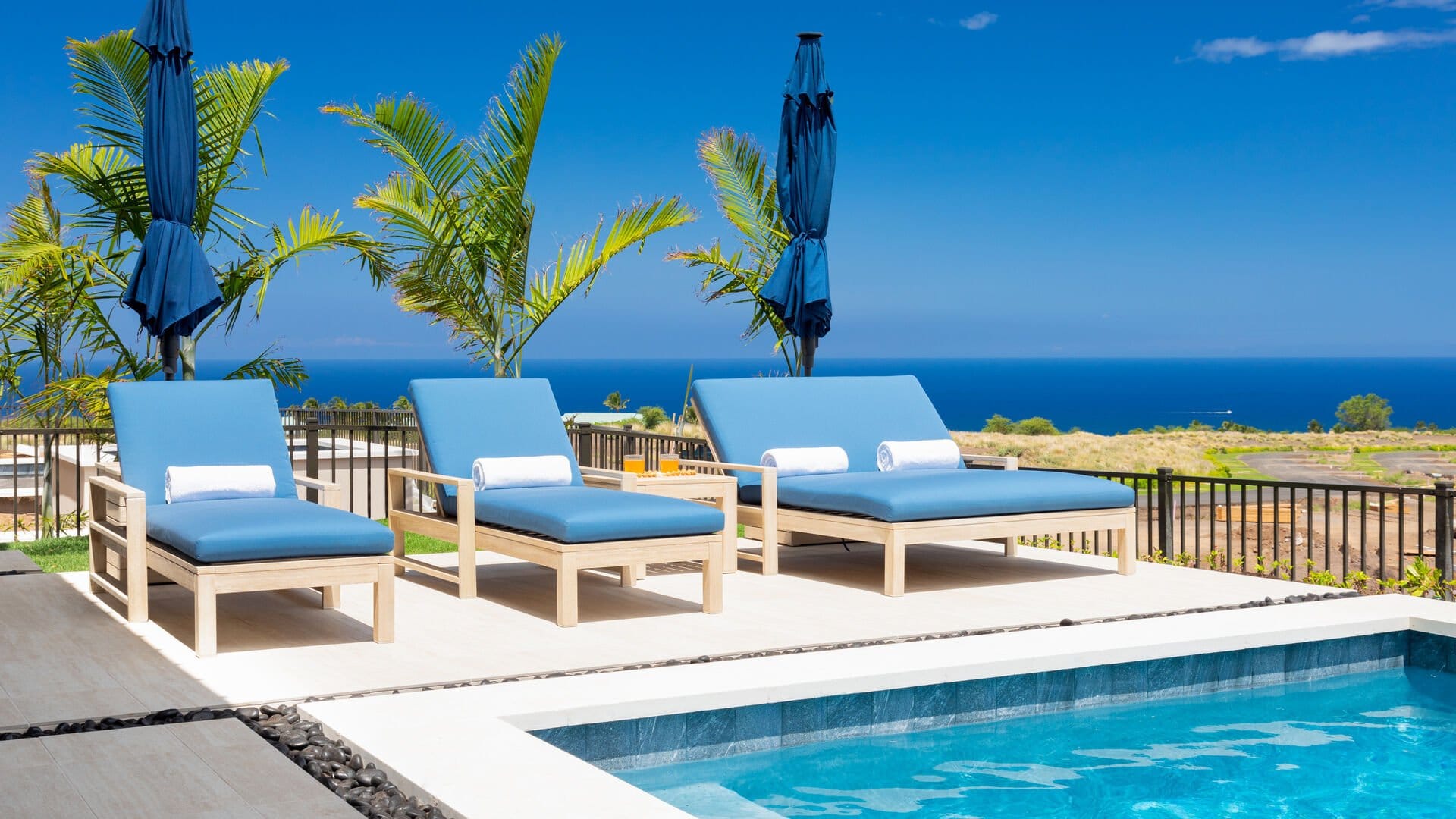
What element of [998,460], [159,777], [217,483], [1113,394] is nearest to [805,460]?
[998,460]

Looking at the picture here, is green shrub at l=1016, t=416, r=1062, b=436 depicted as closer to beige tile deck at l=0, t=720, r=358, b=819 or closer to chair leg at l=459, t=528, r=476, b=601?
chair leg at l=459, t=528, r=476, b=601

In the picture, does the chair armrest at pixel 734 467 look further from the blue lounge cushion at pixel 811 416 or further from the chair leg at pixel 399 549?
the chair leg at pixel 399 549

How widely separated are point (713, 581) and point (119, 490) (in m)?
2.32

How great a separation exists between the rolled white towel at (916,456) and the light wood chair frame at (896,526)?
0.74 metres

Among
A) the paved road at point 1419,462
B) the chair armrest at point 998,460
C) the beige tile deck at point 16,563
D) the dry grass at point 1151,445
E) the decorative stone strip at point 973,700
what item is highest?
the chair armrest at point 998,460

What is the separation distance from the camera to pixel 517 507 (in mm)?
5547

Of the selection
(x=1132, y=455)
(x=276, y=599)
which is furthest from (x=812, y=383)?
(x=1132, y=455)

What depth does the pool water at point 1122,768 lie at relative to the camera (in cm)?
378

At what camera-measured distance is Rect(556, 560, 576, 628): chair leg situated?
5.21 m

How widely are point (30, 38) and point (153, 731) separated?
196 feet

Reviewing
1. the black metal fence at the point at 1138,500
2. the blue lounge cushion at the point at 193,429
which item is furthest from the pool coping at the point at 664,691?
the blue lounge cushion at the point at 193,429

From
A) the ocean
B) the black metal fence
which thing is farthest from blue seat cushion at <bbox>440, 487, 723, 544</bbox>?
the ocean

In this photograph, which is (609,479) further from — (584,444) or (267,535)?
(584,444)

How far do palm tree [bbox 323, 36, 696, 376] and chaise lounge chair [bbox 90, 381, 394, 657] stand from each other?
3.15m
